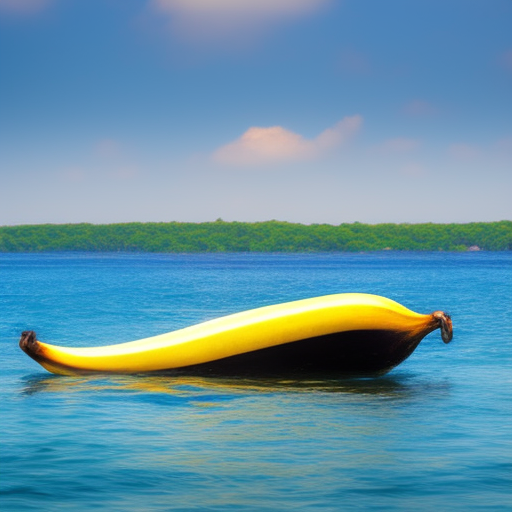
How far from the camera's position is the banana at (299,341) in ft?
31.6

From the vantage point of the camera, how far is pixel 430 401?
9.59 m

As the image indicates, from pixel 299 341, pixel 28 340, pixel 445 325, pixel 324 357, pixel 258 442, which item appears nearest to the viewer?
pixel 258 442

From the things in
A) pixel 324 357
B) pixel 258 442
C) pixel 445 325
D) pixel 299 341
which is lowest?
pixel 258 442

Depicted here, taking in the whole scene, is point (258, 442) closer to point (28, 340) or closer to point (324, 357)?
point (324, 357)

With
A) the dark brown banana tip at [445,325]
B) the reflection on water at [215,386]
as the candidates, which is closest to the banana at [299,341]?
the dark brown banana tip at [445,325]

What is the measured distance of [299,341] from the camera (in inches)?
383

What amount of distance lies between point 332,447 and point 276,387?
8.65 ft

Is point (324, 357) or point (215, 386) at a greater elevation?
point (324, 357)

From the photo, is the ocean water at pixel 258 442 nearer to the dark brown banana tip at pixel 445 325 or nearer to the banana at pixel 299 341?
the banana at pixel 299 341

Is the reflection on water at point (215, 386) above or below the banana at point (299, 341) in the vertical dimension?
below

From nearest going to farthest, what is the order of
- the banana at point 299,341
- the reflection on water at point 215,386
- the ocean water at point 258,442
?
1. the ocean water at point 258,442
2. the banana at point 299,341
3. the reflection on water at point 215,386

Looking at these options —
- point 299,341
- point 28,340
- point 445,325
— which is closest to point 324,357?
point 299,341

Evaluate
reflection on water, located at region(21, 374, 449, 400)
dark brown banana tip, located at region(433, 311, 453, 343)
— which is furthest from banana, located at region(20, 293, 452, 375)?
reflection on water, located at region(21, 374, 449, 400)

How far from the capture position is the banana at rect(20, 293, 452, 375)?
963 cm
